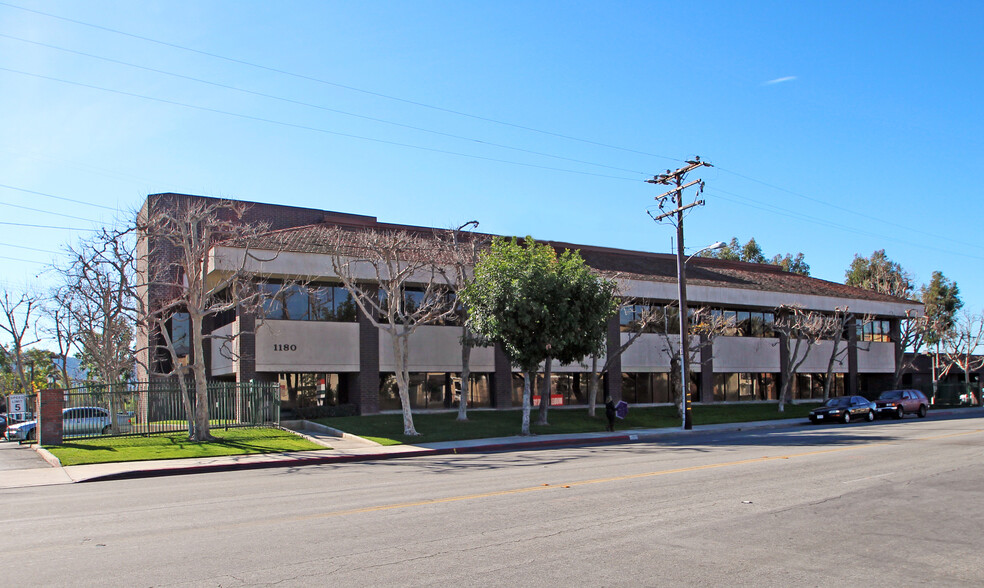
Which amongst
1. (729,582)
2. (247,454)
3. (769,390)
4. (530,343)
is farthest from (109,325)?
(769,390)

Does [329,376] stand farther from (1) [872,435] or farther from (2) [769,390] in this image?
(2) [769,390]

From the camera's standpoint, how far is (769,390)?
47812 millimetres

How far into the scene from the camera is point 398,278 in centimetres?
2517

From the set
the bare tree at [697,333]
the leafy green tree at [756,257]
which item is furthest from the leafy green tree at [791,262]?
the bare tree at [697,333]

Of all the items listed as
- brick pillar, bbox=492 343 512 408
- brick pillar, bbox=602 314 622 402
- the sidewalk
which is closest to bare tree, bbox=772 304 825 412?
brick pillar, bbox=602 314 622 402

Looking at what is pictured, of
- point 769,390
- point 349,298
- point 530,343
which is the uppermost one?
point 349,298

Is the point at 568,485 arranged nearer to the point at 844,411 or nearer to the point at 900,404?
the point at 844,411

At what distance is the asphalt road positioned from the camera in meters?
7.08

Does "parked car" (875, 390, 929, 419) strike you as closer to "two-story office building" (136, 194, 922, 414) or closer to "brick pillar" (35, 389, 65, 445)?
"two-story office building" (136, 194, 922, 414)

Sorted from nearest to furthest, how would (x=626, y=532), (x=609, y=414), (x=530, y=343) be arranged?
(x=626, y=532), (x=530, y=343), (x=609, y=414)

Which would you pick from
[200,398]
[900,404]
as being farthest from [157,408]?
[900,404]

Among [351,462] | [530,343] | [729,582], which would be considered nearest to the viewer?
[729,582]

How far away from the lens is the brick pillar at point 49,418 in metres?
23.8

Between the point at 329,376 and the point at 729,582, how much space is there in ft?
91.3
